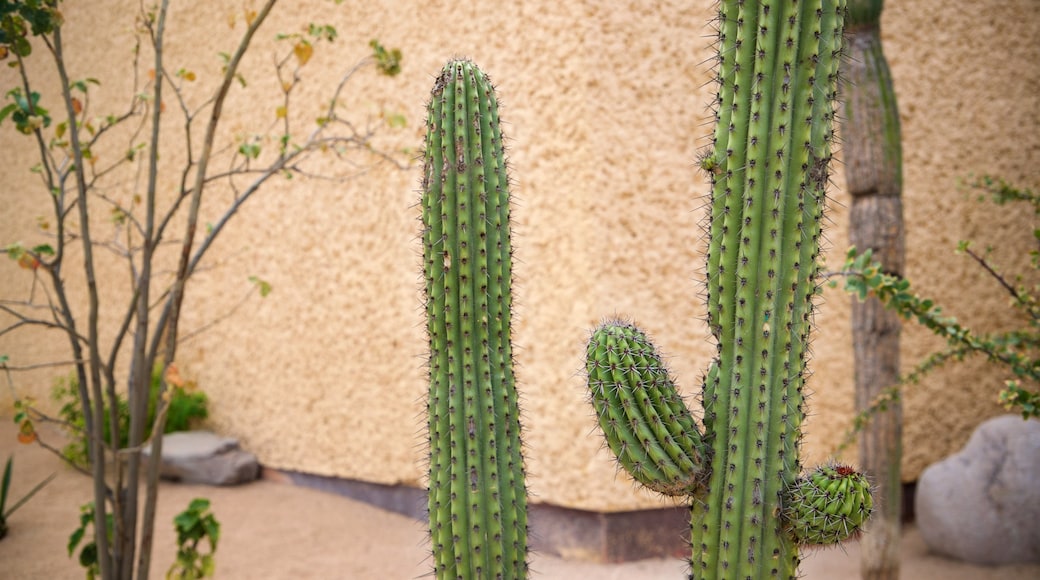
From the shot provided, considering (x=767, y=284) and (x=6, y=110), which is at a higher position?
(x=6, y=110)

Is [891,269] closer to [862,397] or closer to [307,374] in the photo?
[862,397]

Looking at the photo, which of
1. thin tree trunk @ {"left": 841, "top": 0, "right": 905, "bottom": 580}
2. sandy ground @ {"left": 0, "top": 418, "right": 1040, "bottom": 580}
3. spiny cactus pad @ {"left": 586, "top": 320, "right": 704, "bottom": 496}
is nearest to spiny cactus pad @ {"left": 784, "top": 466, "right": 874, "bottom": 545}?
spiny cactus pad @ {"left": 586, "top": 320, "right": 704, "bottom": 496}

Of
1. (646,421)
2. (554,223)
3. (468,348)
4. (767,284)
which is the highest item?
(554,223)

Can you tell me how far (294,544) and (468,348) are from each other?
398 cm

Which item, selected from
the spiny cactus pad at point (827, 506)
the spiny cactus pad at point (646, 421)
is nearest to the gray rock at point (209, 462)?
the spiny cactus pad at point (646, 421)

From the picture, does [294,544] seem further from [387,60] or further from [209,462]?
[387,60]

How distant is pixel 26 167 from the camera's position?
869 centimetres

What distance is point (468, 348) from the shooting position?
193 centimetres

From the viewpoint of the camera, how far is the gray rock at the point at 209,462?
6477mm

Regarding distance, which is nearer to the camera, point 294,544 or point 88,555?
point 88,555

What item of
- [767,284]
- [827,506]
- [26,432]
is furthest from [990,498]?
[26,432]

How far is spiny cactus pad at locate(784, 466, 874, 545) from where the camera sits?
1.62 metres

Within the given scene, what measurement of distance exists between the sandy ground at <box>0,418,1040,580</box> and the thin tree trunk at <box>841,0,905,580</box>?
0.58m

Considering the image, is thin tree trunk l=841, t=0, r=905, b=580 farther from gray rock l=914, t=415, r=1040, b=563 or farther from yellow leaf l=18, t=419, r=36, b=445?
yellow leaf l=18, t=419, r=36, b=445
